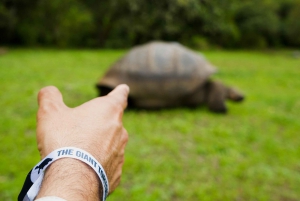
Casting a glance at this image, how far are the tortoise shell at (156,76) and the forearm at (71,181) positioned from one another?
118 inches

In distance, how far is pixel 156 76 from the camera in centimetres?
385

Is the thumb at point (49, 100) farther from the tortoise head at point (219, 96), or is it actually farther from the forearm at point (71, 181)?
the tortoise head at point (219, 96)

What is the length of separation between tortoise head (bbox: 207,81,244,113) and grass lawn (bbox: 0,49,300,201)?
12cm

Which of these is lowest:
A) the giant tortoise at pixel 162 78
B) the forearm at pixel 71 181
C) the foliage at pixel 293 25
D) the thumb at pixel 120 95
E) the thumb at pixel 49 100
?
the foliage at pixel 293 25

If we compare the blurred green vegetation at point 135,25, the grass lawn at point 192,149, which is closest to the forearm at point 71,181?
the grass lawn at point 192,149

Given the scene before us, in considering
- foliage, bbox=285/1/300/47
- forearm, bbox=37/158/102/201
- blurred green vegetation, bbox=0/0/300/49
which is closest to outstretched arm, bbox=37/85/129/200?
forearm, bbox=37/158/102/201

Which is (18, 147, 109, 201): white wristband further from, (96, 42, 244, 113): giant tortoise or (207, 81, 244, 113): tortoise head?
A: (207, 81, 244, 113): tortoise head

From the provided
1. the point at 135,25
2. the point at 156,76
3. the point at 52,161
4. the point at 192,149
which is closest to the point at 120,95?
the point at 52,161

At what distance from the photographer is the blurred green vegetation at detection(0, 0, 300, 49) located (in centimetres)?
1047

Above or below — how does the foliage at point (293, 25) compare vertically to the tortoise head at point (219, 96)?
below

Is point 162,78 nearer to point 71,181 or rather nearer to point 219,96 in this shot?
point 219,96

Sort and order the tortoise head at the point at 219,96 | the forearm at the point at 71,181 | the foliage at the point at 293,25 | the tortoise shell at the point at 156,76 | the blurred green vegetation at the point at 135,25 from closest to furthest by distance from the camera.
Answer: the forearm at the point at 71,181
the tortoise shell at the point at 156,76
the tortoise head at the point at 219,96
the blurred green vegetation at the point at 135,25
the foliage at the point at 293,25

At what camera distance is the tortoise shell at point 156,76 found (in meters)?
3.85

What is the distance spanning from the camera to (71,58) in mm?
8375
